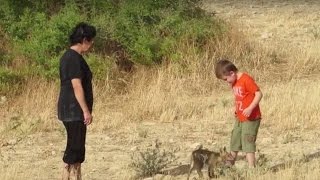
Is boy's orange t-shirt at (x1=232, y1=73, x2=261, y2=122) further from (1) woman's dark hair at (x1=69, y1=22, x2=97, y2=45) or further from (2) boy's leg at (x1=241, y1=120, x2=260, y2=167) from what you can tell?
(1) woman's dark hair at (x1=69, y1=22, x2=97, y2=45)

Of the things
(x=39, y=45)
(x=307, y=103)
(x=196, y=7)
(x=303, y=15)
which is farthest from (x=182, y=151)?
(x=303, y=15)

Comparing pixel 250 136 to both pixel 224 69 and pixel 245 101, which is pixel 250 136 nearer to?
pixel 245 101

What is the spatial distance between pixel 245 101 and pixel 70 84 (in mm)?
1760

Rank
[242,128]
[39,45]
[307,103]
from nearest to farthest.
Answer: [242,128] < [307,103] < [39,45]

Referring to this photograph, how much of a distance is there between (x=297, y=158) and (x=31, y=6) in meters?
8.27

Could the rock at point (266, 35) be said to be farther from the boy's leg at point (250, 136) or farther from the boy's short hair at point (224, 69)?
the boy's short hair at point (224, 69)

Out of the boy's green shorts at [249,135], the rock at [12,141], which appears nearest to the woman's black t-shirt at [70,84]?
the boy's green shorts at [249,135]

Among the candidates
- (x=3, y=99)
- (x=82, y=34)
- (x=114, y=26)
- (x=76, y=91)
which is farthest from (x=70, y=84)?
(x=114, y=26)

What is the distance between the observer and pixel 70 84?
6.80 meters

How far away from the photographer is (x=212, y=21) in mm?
15125

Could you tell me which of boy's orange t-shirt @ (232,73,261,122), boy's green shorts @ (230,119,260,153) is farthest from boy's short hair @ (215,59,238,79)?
boy's green shorts @ (230,119,260,153)

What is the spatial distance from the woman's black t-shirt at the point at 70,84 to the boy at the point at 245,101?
1.30 m

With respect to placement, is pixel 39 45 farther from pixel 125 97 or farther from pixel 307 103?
pixel 307 103

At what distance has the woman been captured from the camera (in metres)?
6.72
